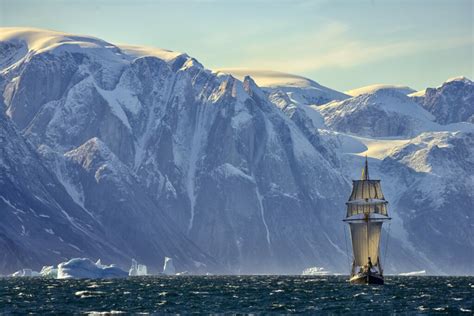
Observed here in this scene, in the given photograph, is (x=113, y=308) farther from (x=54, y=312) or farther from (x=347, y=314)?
(x=347, y=314)

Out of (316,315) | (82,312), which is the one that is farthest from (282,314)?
(82,312)

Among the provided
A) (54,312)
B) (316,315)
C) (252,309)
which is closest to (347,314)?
(316,315)

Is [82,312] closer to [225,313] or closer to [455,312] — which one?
[225,313]

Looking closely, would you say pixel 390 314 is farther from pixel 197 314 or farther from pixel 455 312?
pixel 197 314

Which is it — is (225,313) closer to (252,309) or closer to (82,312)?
(252,309)

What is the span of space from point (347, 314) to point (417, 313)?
39.0ft

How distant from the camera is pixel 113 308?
19788 centimetres

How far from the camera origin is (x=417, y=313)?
7574 inches

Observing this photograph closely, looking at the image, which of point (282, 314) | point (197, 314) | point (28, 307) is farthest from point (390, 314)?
point (28, 307)

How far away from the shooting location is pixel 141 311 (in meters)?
192

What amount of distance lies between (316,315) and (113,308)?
34.9 metres

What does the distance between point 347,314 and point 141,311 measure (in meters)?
33.5

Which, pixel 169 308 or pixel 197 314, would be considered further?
pixel 169 308

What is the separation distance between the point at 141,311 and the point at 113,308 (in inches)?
301
